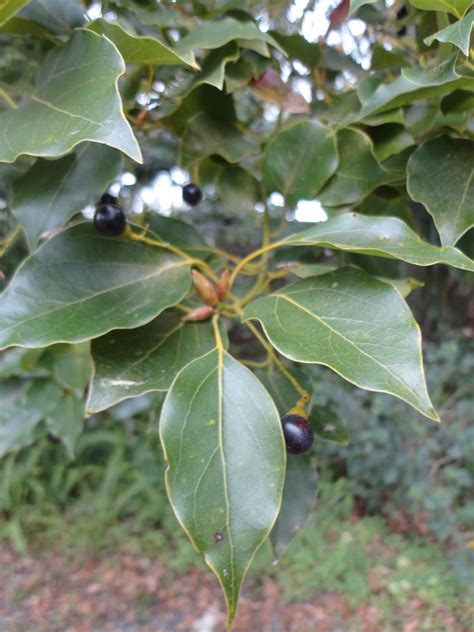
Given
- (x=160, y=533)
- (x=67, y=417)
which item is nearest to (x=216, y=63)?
(x=67, y=417)

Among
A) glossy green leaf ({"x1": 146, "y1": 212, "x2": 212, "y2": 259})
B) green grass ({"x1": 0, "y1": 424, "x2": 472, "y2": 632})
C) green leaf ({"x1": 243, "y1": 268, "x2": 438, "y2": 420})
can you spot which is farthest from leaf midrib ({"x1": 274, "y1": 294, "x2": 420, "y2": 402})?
green grass ({"x1": 0, "y1": 424, "x2": 472, "y2": 632})

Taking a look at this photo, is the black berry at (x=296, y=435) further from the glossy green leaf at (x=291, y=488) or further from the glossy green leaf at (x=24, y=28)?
the glossy green leaf at (x=24, y=28)

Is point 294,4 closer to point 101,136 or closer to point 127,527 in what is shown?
point 101,136

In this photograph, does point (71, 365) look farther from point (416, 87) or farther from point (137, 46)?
point (416, 87)

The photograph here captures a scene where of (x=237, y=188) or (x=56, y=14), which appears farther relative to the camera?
(x=237, y=188)


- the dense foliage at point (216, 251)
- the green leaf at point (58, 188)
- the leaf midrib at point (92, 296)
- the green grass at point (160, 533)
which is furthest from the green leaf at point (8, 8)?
the green grass at point (160, 533)

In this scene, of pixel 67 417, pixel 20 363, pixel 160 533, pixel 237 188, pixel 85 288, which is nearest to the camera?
pixel 85 288
